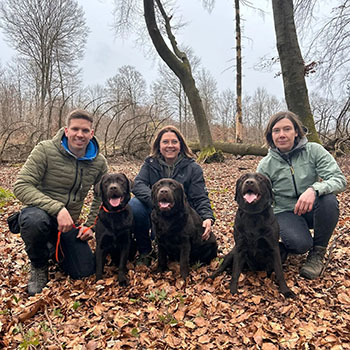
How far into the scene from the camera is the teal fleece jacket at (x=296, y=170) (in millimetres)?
3283

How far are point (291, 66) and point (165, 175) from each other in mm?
4835

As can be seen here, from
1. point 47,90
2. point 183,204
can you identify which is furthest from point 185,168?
point 47,90

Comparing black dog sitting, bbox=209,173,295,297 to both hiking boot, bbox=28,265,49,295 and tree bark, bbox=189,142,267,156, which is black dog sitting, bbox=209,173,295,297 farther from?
tree bark, bbox=189,142,267,156

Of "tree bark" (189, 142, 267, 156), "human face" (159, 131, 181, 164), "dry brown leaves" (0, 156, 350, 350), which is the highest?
"tree bark" (189, 142, 267, 156)

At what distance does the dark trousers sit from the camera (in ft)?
9.82

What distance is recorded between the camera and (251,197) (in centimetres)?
282

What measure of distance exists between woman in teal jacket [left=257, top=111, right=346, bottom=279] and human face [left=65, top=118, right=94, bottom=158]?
2.07 m

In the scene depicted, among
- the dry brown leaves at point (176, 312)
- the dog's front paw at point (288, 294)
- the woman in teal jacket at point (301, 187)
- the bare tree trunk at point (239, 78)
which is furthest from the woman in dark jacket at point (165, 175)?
the bare tree trunk at point (239, 78)

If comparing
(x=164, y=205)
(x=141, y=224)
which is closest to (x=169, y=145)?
(x=164, y=205)

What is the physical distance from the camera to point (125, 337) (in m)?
2.30

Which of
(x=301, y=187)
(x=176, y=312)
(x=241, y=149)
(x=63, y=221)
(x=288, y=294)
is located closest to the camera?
(x=176, y=312)

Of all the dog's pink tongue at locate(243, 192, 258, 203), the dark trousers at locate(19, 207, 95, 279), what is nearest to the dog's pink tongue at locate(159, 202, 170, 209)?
the dog's pink tongue at locate(243, 192, 258, 203)

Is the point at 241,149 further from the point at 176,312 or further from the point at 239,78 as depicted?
the point at 176,312

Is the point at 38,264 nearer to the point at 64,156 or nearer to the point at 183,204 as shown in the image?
the point at 64,156
